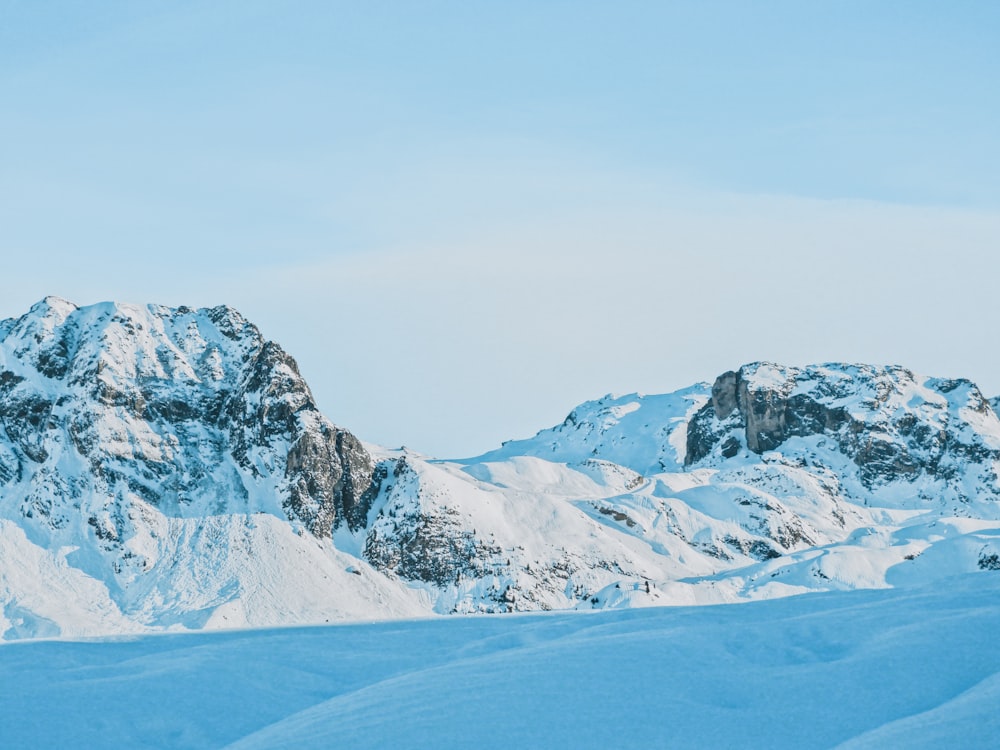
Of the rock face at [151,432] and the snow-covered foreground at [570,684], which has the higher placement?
the rock face at [151,432]

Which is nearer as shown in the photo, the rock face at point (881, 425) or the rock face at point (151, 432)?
the rock face at point (151, 432)

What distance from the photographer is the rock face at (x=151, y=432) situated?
4722 inches

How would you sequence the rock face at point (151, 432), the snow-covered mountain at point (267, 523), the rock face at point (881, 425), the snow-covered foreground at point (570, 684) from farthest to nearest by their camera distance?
the rock face at point (881, 425) → the rock face at point (151, 432) → the snow-covered mountain at point (267, 523) → the snow-covered foreground at point (570, 684)

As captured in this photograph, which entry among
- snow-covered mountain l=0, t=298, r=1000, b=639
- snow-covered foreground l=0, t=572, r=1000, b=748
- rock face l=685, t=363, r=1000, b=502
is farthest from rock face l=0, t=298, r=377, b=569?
rock face l=685, t=363, r=1000, b=502

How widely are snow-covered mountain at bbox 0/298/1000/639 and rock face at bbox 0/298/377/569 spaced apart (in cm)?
21

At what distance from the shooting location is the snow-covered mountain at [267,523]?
112 meters

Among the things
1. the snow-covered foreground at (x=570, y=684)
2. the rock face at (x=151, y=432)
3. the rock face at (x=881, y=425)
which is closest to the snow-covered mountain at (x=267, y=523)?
the rock face at (x=151, y=432)

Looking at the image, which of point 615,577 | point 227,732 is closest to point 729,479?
point 615,577

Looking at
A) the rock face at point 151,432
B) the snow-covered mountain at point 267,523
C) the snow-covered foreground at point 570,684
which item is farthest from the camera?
the rock face at point 151,432

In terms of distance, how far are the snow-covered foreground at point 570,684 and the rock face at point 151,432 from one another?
268 feet

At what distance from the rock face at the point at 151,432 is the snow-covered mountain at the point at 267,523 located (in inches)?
8.1

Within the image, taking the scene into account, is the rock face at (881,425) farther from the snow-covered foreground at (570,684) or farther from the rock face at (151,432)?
the snow-covered foreground at (570,684)

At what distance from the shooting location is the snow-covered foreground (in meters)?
25.4

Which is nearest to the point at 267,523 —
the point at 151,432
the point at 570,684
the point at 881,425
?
the point at 151,432
